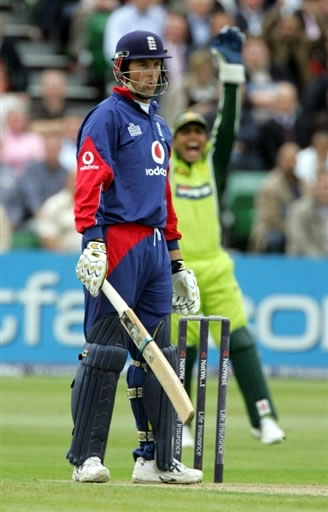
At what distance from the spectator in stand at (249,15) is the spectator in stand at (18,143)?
12.1 ft

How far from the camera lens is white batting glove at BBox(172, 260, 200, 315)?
8469 millimetres

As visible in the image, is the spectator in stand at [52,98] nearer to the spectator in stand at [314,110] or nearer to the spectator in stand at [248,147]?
the spectator in stand at [248,147]

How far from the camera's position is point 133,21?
2006 cm

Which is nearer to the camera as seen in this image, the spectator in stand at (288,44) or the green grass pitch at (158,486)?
the green grass pitch at (158,486)

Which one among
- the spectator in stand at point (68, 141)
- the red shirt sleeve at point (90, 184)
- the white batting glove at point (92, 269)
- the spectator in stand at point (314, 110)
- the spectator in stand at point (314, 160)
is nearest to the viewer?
the white batting glove at point (92, 269)

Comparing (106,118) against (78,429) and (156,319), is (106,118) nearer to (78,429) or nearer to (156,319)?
(156,319)

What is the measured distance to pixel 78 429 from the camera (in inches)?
308

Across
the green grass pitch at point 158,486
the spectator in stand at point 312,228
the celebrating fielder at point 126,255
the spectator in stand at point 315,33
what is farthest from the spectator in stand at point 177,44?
the celebrating fielder at point 126,255

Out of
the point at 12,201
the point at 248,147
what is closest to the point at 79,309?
the point at 12,201

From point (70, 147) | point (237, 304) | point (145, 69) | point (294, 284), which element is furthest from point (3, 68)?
point (145, 69)

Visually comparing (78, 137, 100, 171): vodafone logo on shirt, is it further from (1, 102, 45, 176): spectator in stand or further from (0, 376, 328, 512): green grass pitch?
(1, 102, 45, 176): spectator in stand

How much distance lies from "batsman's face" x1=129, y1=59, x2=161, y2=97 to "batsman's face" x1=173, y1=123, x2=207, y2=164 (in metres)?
→ 2.78

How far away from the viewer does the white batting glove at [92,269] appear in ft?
24.8

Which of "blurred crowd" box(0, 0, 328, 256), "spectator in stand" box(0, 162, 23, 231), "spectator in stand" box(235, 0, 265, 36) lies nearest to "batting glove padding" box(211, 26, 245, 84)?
"blurred crowd" box(0, 0, 328, 256)
